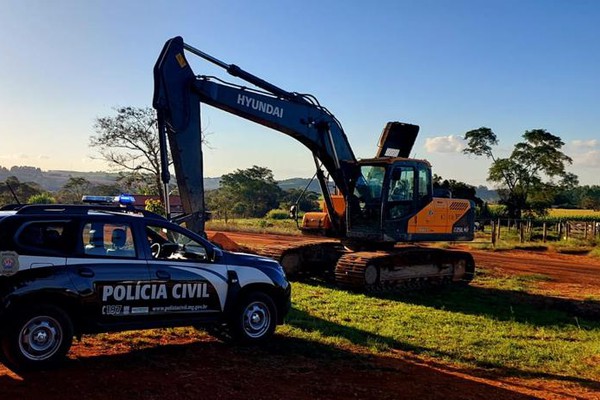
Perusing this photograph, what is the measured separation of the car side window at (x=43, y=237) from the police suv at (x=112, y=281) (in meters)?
0.01

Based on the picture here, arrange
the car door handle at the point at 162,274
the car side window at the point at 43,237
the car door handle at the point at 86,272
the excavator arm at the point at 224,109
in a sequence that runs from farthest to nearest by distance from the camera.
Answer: the excavator arm at the point at 224,109, the car door handle at the point at 162,274, the car door handle at the point at 86,272, the car side window at the point at 43,237

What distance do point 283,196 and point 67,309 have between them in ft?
222

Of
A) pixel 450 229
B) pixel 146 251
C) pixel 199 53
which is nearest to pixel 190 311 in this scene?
pixel 146 251

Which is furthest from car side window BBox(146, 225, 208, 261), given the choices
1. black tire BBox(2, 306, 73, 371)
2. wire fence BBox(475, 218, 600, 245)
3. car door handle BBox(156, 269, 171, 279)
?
wire fence BBox(475, 218, 600, 245)

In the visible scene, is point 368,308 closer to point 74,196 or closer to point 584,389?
point 584,389

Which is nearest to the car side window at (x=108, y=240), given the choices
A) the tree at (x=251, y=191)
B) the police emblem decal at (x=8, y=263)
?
the police emblem decal at (x=8, y=263)

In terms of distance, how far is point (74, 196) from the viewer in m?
56.9

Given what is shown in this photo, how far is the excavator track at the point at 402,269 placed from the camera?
1324cm

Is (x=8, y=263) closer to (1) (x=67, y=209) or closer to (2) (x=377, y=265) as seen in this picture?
(1) (x=67, y=209)

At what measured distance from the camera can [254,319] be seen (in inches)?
330

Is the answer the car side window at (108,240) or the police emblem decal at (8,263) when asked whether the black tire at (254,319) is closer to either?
the car side window at (108,240)

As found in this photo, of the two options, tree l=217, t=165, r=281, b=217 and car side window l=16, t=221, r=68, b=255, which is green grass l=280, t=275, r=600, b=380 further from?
tree l=217, t=165, r=281, b=217

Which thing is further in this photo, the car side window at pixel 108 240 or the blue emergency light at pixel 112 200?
the blue emergency light at pixel 112 200

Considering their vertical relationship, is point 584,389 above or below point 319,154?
below
